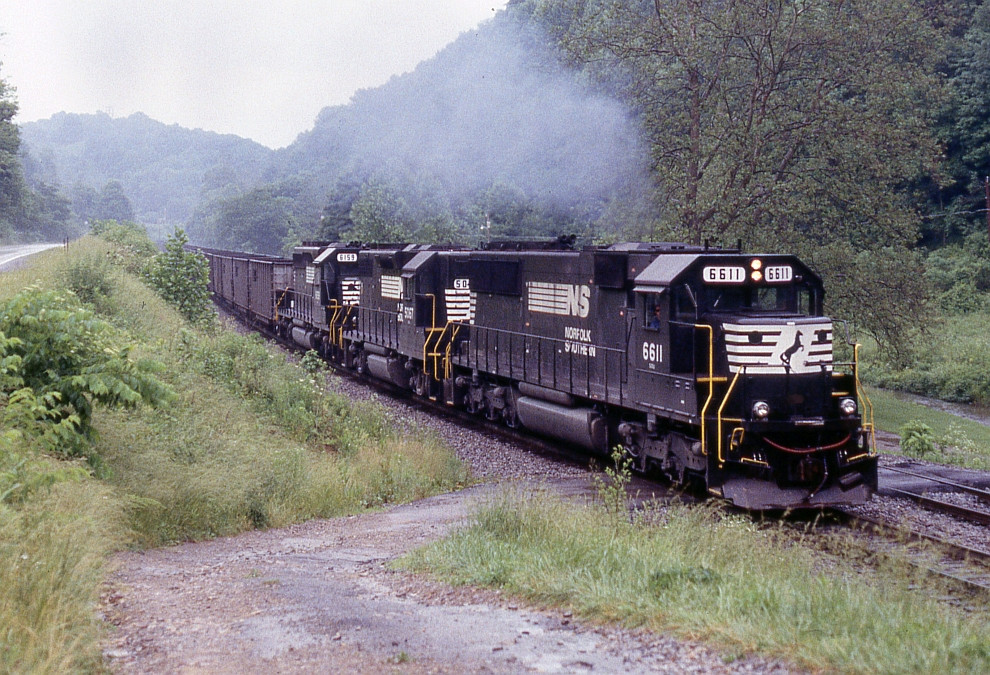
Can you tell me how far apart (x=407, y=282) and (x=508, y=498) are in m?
12.8

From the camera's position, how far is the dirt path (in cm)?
542

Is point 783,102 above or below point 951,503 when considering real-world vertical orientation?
above

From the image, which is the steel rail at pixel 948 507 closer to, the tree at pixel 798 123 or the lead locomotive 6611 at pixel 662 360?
the lead locomotive 6611 at pixel 662 360

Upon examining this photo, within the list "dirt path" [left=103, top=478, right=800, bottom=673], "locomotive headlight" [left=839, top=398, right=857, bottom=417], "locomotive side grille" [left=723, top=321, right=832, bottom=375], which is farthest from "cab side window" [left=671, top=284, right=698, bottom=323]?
"dirt path" [left=103, top=478, right=800, bottom=673]

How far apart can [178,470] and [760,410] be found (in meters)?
6.84

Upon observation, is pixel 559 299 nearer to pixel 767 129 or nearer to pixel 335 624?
pixel 335 624

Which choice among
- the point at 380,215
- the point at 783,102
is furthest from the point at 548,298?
the point at 380,215

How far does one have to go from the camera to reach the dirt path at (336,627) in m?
5.42

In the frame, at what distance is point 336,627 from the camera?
6234 millimetres

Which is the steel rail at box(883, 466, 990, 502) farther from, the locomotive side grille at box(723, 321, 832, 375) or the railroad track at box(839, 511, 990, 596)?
the locomotive side grille at box(723, 321, 832, 375)

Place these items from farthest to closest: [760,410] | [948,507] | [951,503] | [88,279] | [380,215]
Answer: [380,215] < [88,279] < [951,503] < [948,507] < [760,410]

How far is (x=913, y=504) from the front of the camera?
1150cm

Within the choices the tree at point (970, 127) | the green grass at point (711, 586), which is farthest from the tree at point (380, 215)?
the green grass at point (711, 586)

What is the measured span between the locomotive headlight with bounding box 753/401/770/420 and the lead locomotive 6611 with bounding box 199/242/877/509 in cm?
1
